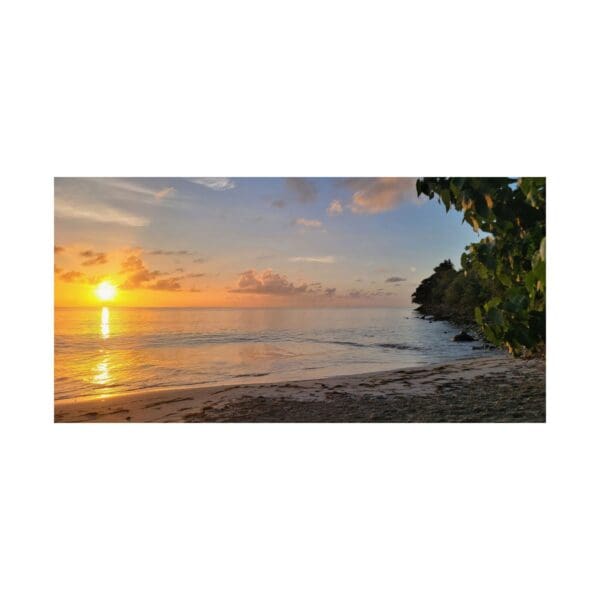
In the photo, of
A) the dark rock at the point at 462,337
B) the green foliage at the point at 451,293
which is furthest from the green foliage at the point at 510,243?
the dark rock at the point at 462,337

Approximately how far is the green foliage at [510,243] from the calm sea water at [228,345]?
111 centimetres

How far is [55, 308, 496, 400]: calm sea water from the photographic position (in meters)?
4.30

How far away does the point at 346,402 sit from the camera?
4.50 m

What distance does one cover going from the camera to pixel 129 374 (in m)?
4.37

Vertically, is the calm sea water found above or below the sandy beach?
above

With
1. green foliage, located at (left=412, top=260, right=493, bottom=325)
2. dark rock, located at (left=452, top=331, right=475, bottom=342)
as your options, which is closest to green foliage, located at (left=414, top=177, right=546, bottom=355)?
green foliage, located at (left=412, top=260, right=493, bottom=325)

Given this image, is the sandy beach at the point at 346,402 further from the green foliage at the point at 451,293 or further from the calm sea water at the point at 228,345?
the green foliage at the point at 451,293

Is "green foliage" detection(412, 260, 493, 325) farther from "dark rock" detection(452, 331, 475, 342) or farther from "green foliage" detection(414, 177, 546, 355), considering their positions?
"green foliage" detection(414, 177, 546, 355)

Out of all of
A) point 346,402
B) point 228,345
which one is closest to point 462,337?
point 346,402

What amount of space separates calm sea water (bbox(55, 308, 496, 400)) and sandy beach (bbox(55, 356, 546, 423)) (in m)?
0.07

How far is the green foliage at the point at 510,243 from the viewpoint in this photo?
3.24 m

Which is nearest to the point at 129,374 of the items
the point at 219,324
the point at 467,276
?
the point at 219,324
